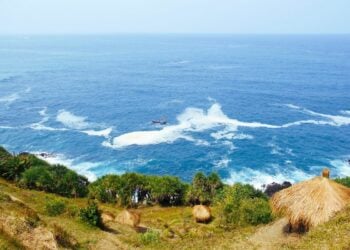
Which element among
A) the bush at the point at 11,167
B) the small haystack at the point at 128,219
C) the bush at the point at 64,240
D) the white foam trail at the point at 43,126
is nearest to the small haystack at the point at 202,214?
the small haystack at the point at 128,219

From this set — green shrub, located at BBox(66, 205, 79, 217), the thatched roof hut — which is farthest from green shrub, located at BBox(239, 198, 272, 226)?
green shrub, located at BBox(66, 205, 79, 217)

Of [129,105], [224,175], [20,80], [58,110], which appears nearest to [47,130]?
[58,110]

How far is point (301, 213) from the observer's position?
32.8 meters

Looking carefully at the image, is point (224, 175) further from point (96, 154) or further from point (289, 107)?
point (289, 107)

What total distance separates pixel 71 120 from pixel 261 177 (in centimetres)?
6615

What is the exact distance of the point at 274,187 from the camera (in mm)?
83000

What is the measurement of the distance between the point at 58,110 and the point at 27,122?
16.2m

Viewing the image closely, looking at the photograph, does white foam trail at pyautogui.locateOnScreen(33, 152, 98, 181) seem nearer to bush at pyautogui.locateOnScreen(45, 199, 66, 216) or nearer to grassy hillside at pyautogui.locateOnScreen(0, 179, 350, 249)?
grassy hillside at pyautogui.locateOnScreen(0, 179, 350, 249)

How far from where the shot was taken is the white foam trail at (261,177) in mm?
88500

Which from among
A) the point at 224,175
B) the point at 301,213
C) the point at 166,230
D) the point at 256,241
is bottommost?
the point at 224,175

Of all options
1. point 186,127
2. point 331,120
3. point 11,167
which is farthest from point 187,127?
point 11,167

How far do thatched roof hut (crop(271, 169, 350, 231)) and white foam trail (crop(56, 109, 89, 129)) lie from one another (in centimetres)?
9433

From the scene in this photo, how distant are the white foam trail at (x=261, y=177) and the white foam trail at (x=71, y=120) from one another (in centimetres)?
5200

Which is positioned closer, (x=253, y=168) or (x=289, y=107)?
(x=253, y=168)
